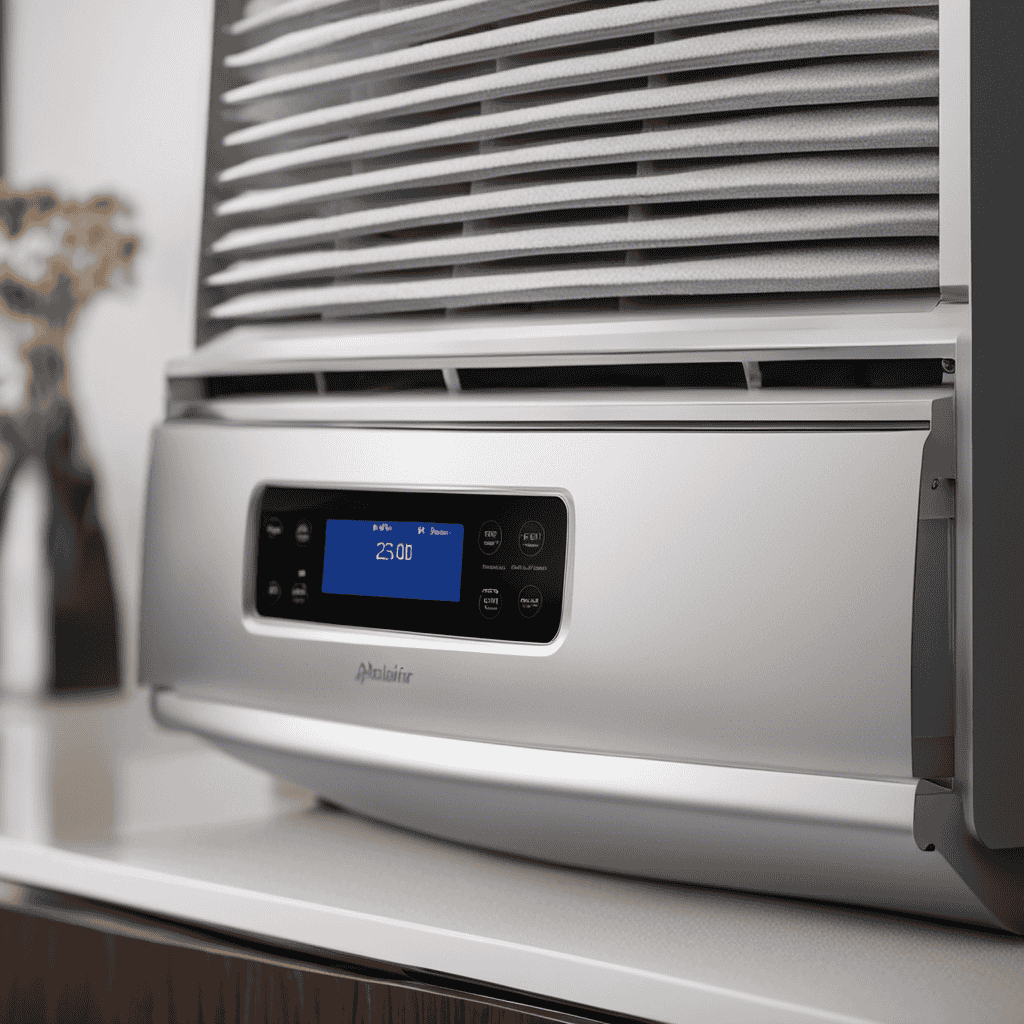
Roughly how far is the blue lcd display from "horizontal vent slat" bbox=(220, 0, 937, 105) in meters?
0.21

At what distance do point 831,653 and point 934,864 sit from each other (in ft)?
0.27

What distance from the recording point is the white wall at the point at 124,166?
1.04 metres

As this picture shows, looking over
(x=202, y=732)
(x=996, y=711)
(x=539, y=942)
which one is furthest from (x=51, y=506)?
(x=996, y=711)

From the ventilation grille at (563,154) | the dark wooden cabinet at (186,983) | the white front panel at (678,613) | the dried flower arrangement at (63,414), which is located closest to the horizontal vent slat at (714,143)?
the ventilation grille at (563,154)

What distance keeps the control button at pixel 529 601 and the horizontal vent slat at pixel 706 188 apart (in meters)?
0.17

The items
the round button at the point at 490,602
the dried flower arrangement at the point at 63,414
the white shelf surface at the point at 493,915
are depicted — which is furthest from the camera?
the dried flower arrangement at the point at 63,414

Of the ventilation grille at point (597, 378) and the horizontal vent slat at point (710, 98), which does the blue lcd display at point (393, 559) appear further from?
the horizontal vent slat at point (710, 98)

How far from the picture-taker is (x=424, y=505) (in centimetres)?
53

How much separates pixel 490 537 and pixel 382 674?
82 millimetres

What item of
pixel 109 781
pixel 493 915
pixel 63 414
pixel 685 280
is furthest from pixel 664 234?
pixel 63 414

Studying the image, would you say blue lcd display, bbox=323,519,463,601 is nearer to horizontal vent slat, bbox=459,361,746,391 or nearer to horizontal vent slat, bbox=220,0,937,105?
horizontal vent slat, bbox=459,361,746,391

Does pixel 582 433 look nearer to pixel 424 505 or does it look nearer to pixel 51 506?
pixel 424 505

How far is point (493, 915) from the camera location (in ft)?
1.52

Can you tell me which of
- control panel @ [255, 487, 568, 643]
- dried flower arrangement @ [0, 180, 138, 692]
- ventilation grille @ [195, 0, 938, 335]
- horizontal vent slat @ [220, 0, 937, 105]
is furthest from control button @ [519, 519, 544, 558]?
dried flower arrangement @ [0, 180, 138, 692]
